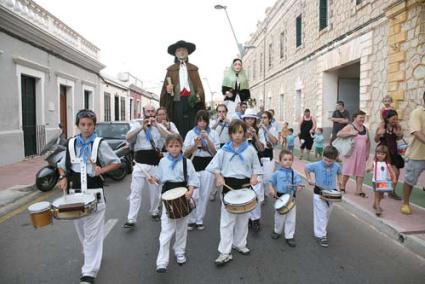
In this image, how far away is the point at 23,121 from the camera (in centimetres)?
1282

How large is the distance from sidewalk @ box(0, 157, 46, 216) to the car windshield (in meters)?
2.15

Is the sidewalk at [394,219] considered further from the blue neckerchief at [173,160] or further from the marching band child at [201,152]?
the blue neckerchief at [173,160]

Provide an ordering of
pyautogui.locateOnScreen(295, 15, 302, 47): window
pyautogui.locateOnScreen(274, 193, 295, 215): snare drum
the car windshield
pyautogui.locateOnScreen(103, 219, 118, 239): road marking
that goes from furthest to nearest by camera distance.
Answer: pyautogui.locateOnScreen(295, 15, 302, 47): window
the car windshield
pyautogui.locateOnScreen(103, 219, 118, 239): road marking
pyautogui.locateOnScreen(274, 193, 295, 215): snare drum

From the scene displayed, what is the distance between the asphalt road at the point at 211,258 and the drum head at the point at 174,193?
31.1 inches

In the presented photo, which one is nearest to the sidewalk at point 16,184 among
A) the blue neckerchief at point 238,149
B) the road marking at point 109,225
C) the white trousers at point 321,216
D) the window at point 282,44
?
the road marking at point 109,225

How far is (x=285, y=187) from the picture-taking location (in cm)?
471

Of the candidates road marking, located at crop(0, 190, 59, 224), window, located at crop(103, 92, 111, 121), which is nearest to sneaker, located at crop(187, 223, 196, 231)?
road marking, located at crop(0, 190, 59, 224)

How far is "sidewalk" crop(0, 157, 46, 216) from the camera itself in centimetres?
682

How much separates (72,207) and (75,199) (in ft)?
0.45

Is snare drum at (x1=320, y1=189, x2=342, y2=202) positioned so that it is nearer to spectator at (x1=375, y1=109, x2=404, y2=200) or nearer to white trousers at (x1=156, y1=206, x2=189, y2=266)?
white trousers at (x1=156, y1=206, x2=189, y2=266)

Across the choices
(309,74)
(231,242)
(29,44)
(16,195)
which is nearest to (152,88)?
(309,74)

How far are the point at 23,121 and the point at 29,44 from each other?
2.72 m

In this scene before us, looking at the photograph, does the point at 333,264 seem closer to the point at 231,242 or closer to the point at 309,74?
the point at 231,242

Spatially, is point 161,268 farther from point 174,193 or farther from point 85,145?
point 85,145
